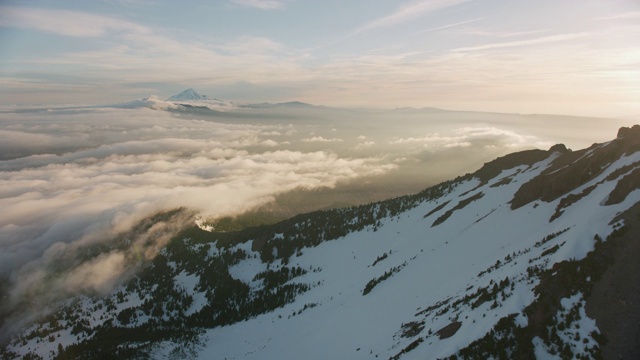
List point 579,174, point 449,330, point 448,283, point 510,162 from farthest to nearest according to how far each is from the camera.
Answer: point 510,162, point 579,174, point 448,283, point 449,330

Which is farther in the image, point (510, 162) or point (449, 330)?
point (510, 162)

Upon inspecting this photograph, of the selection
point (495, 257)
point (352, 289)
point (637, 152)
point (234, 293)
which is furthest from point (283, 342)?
point (234, 293)

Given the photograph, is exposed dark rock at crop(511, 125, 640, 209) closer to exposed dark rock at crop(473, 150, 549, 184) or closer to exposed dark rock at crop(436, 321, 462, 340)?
exposed dark rock at crop(436, 321, 462, 340)

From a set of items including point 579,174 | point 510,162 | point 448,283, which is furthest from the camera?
point 510,162

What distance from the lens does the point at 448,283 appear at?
61688mm

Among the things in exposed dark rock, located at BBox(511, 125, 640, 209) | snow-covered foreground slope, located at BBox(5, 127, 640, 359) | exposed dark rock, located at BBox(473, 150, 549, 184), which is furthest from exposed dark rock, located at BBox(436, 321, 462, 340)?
exposed dark rock, located at BBox(473, 150, 549, 184)

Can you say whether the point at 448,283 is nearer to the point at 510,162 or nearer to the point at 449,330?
the point at 449,330

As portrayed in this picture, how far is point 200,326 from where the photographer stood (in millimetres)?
167000

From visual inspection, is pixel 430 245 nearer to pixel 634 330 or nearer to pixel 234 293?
pixel 634 330

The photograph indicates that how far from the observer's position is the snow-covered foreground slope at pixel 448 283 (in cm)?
3244

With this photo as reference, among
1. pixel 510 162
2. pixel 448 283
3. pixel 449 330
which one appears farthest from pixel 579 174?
pixel 510 162

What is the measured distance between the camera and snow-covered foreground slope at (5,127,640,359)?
3244 centimetres

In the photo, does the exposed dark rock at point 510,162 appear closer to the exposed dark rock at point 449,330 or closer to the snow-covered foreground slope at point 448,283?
the snow-covered foreground slope at point 448,283

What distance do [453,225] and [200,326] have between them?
127 meters
